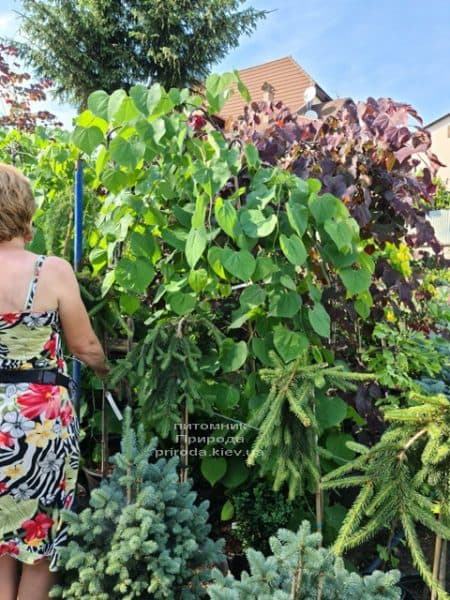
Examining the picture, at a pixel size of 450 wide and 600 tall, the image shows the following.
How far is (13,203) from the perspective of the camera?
4.43 ft

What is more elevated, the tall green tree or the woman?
the tall green tree

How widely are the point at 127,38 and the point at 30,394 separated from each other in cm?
1712

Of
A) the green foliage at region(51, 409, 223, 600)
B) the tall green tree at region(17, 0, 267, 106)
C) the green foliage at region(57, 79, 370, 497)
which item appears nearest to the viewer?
the green foliage at region(51, 409, 223, 600)

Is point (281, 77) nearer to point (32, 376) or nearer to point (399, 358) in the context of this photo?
point (399, 358)

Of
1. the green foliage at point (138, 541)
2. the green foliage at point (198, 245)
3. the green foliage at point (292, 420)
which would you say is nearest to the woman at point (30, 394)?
the green foliage at point (138, 541)

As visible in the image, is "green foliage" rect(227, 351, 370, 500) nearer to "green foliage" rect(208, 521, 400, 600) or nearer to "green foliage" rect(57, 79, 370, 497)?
"green foliage" rect(57, 79, 370, 497)

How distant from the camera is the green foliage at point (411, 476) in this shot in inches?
41.4

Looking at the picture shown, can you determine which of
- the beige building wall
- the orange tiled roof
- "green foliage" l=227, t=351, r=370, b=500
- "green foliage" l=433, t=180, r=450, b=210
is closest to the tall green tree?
the orange tiled roof

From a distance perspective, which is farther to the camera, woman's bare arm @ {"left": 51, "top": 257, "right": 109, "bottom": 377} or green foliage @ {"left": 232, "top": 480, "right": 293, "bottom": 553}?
green foliage @ {"left": 232, "top": 480, "right": 293, "bottom": 553}

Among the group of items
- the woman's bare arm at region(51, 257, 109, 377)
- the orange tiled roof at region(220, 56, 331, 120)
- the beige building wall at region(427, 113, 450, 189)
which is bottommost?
the woman's bare arm at region(51, 257, 109, 377)

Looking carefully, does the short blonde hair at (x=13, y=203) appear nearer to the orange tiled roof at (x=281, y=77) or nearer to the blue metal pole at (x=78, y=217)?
the blue metal pole at (x=78, y=217)

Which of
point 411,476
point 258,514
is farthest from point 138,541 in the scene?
point 258,514

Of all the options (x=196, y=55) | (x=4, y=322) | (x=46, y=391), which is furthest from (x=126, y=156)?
(x=196, y=55)

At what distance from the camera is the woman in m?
1.36
